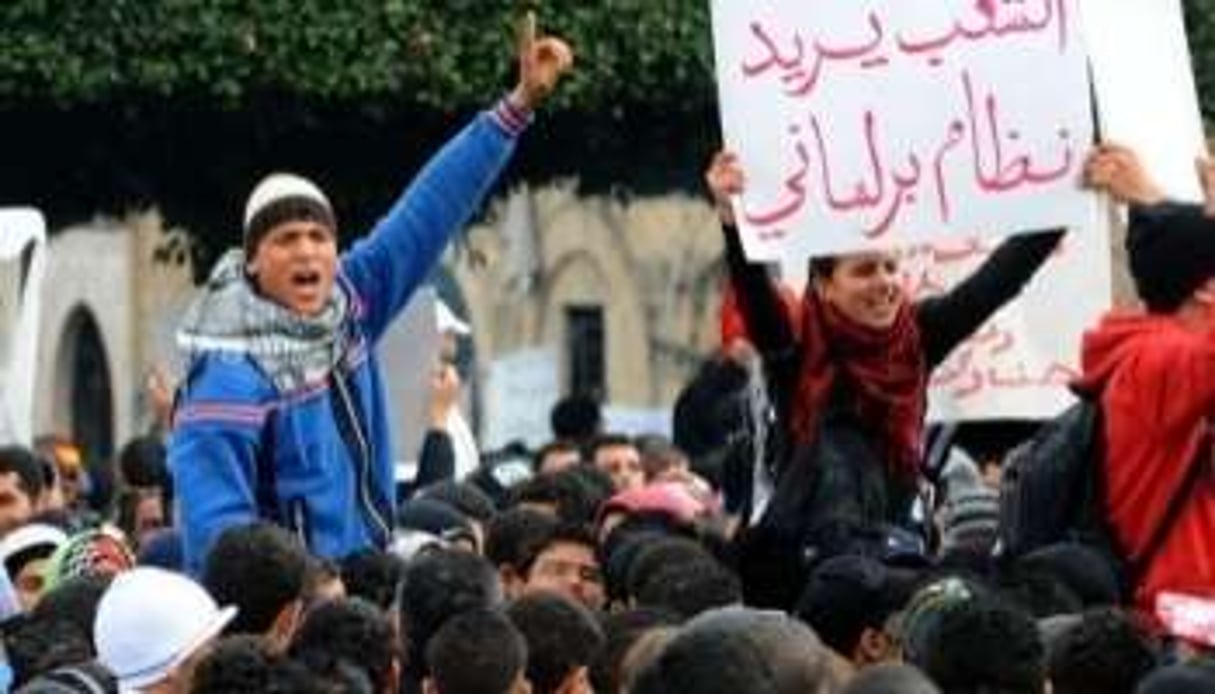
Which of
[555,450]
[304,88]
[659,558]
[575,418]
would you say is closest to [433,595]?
[659,558]

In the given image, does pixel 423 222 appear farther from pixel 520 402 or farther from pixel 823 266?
pixel 520 402

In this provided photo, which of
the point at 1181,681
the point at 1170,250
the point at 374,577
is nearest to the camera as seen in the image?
the point at 1181,681

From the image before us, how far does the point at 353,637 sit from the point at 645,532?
2.45m

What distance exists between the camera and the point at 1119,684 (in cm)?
828

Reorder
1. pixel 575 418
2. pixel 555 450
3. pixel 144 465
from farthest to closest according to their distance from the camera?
pixel 575 418, pixel 555 450, pixel 144 465

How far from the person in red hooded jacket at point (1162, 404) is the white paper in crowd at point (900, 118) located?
2.22ft

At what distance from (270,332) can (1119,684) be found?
108 inches

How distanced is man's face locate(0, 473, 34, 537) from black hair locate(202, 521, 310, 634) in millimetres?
4046

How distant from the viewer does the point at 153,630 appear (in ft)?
27.4

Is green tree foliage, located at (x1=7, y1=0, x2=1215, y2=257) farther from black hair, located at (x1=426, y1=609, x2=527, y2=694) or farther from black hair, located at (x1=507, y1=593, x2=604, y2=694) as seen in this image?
black hair, located at (x1=426, y1=609, x2=527, y2=694)

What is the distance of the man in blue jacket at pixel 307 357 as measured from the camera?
1039 cm

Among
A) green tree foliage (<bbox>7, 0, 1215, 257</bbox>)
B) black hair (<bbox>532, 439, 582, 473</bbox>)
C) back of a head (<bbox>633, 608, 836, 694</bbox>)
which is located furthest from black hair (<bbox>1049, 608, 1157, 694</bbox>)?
green tree foliage (<bbox>7, 0, 1215, 257</bbox>)

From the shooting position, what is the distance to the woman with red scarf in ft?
33.0

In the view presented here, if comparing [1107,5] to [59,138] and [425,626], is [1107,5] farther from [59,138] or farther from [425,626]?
[59,138]
